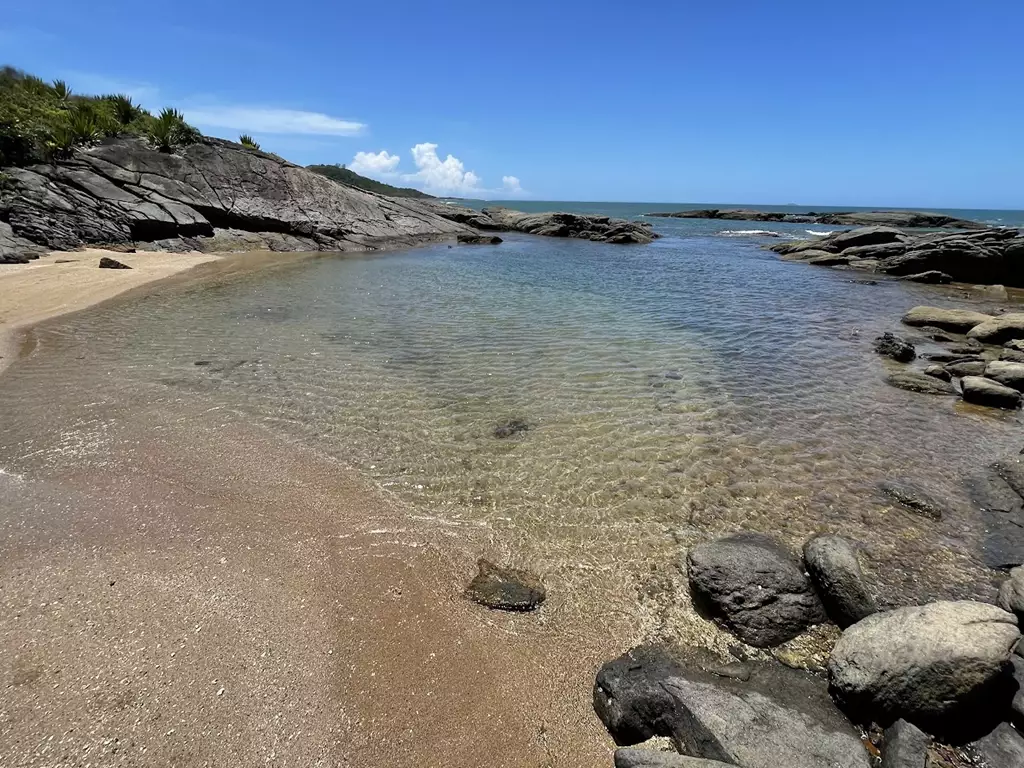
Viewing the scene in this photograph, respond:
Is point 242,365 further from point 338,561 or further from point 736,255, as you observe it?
point 736,255

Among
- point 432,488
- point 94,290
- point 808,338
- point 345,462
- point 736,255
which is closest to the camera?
point 432,488

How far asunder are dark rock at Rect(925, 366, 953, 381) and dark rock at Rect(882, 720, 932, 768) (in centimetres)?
1045

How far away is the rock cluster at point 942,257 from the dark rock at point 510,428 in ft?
97.2

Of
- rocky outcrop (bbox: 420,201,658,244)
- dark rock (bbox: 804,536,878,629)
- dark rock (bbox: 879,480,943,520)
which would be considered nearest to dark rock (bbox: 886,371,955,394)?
dark rock (bbox: 879,480,943,520)

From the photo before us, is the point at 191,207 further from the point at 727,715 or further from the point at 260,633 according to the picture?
the point at 727,715

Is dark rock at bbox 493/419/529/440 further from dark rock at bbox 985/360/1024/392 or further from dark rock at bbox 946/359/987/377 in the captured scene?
dark rock at bbox 946/359/987/377

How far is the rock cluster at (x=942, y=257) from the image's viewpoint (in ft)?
87.8

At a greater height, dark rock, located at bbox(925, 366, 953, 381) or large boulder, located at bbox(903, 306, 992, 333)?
large boulder, located at bbox(903, 306, 992, 333)

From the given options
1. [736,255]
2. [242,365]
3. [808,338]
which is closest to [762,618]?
[242,365]

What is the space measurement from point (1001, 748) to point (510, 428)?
6.00 metres

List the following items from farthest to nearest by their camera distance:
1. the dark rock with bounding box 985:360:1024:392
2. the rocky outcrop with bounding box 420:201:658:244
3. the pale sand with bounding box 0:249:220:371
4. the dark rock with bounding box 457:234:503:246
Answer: the rocky outcrop with bounding box 420:201:658:244
the dark rock with bounding box 457:234:503:246
the pale sand with bounding box 0:249:220:371
the dark rock with bounding box 985:360:1024:392

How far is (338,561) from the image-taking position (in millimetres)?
5039

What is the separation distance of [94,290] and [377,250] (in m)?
19.3

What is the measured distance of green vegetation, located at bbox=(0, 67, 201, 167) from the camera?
76.7 ft
